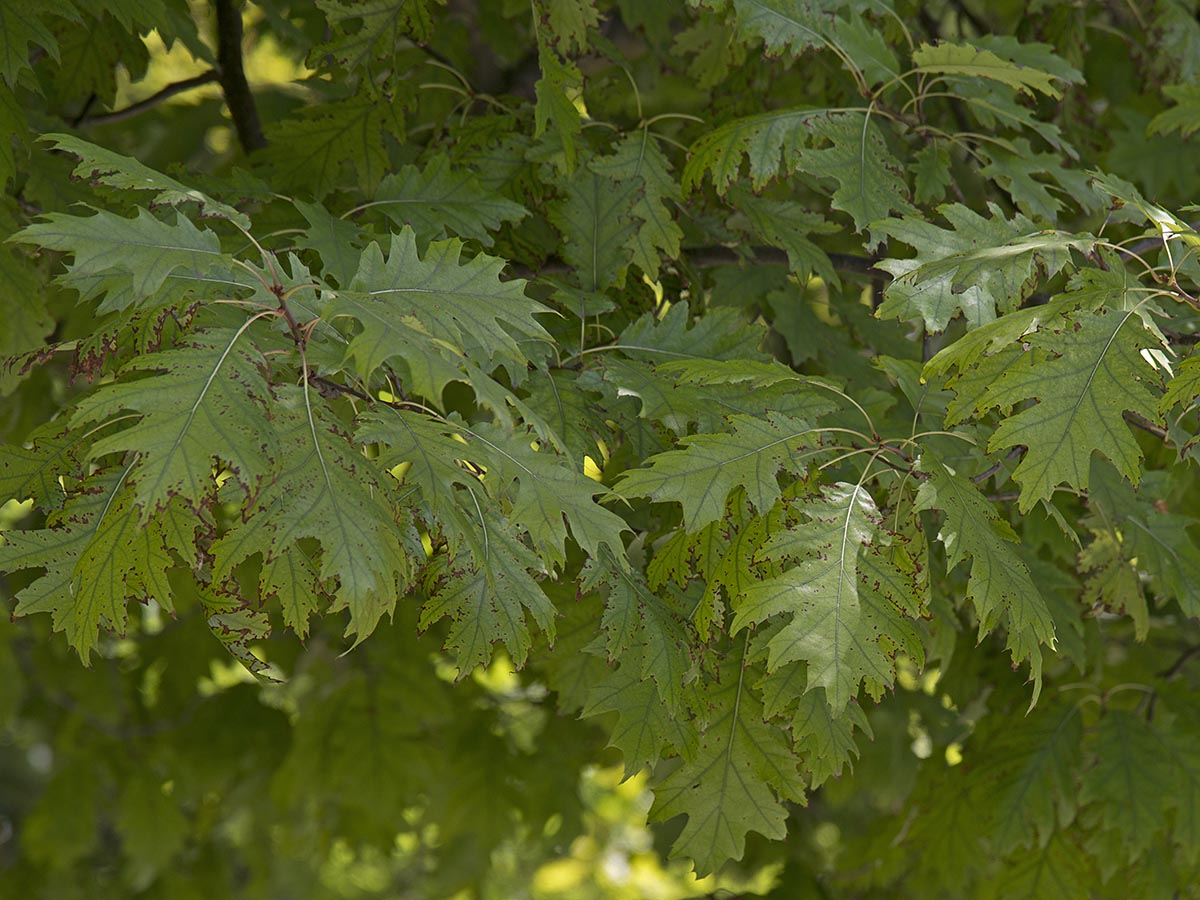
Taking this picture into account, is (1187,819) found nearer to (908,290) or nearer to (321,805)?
(908,290)

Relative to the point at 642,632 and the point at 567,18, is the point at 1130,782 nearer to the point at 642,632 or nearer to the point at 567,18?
the point at 642,632

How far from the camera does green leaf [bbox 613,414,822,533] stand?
1.72m

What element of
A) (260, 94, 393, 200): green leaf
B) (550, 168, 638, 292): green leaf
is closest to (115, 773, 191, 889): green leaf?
(260, 94, 393, 200): green leaf

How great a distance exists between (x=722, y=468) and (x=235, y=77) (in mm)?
1772

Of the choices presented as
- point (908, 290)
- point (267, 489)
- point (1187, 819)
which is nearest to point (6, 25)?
point (267, 489)

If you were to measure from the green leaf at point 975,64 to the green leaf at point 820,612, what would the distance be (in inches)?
38.3

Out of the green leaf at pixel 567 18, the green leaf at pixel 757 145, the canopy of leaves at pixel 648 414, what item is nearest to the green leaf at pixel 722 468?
the canopy of leaves at pixel 648 414

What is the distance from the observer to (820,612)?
1704mm

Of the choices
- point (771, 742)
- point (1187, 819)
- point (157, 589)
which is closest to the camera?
point (157, 589)

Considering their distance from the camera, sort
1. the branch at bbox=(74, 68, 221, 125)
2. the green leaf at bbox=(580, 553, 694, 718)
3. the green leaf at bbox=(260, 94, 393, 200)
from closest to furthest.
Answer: the green leaf at bbox=(580, 553, 694, 718) → the green leaf at bbox=(260, 94, 393, 200) → the branch at bbox=(74, 68, 221, 125)

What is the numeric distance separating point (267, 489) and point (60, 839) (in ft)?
11.7

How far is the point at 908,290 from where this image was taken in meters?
1.84

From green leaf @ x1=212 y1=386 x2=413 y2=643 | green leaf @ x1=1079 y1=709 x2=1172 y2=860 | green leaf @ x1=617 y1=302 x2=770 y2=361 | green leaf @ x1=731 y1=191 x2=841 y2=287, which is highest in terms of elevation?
green leaf @ x1=212 y1=386 x2=413 y2=643

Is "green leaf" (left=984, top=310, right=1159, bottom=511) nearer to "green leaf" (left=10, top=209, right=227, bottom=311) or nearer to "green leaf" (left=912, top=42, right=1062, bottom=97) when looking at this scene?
"green leaf" (left=912, top=42, right=1062, bottom=97)
